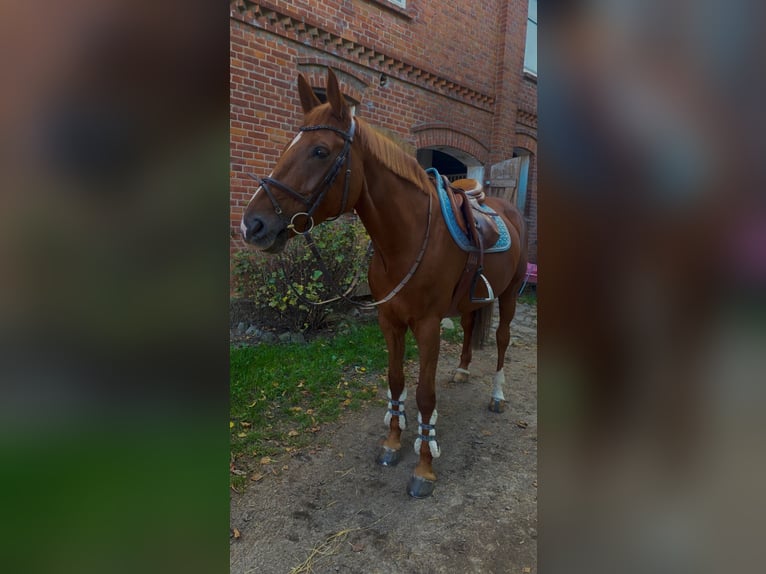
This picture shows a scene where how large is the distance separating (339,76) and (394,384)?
4.53m

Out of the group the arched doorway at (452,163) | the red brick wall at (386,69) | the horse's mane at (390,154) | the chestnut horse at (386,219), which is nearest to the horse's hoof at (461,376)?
the chestnut horse at (386,219)

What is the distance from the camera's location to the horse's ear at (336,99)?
1.98 metres

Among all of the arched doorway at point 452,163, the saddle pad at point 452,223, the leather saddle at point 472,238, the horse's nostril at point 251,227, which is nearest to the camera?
the horse's nostril at point 251,227

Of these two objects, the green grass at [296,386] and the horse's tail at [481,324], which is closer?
the green grass at [296,386]

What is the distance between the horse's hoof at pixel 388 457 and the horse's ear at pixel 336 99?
2141 mm

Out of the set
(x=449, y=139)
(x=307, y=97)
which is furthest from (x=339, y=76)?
(x=307, y=97)

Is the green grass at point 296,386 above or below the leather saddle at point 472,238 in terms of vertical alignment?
below

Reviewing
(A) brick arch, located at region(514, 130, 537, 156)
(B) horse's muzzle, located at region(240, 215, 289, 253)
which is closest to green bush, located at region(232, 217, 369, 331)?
(B) horse's muzzle, located at region(240, 215, 289, 253)

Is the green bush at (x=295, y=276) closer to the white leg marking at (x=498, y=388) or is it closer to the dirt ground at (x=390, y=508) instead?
the dirt ground at (x=390, y=508)

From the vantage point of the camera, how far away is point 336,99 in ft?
6.72

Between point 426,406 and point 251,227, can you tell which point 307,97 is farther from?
point 426,406
